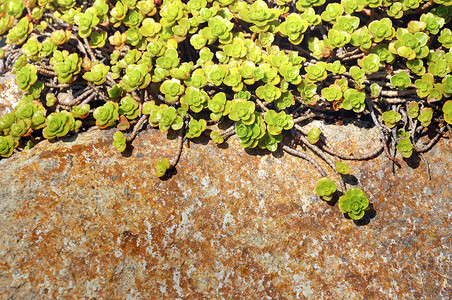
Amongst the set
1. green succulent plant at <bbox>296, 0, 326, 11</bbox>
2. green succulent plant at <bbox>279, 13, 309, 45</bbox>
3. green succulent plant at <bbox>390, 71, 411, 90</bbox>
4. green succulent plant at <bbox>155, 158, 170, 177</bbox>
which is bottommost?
green succulent plant at <bbox>155, 158, 170, 177</bbox>

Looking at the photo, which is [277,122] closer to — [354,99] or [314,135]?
[314,135]

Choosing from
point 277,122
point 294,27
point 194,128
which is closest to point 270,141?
point 277,122

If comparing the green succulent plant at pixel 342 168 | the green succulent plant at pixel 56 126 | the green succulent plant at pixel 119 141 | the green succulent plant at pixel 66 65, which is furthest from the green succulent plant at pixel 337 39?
the green succulent plant at pixel 56 126

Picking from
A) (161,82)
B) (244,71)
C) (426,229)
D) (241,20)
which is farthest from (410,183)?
(161,82)

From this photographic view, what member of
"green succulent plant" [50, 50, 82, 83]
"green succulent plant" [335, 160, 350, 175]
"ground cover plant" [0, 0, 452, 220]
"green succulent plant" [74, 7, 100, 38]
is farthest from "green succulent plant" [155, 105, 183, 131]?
"green succulent plant" [335, 160, 350, 175]

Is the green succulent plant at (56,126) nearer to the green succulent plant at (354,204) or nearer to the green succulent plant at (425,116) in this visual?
the green succulent plant at (354,204)

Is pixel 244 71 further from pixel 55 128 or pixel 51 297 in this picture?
pixel 51 297

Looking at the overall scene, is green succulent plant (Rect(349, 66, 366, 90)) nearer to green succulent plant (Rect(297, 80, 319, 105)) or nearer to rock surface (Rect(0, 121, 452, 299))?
green succulent plant (Rect(297, 80, 319, 105))
